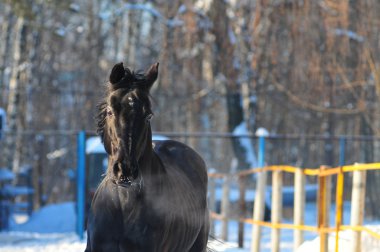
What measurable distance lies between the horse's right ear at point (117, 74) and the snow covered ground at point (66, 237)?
3.01 metres

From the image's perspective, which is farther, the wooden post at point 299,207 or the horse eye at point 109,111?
the wooden post at point 299,207

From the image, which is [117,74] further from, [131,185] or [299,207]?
[299,207]

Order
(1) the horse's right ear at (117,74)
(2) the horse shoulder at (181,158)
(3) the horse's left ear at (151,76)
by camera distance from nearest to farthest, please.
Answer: (1) the horse's right ear at (117,74) < (3) the horse's left ear at (151,76) < (2) the horse shoulder at (181,158)

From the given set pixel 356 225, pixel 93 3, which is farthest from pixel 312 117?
pixel 356 225

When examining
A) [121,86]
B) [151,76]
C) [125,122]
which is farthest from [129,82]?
[125,122]

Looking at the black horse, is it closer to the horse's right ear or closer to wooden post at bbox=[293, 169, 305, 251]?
the horse's right ear

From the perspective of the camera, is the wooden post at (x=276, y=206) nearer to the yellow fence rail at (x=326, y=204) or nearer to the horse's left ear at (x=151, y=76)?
the yellow fence rail at (x=326, y=204)

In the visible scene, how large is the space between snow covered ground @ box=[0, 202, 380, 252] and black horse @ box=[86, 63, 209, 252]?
248 cm

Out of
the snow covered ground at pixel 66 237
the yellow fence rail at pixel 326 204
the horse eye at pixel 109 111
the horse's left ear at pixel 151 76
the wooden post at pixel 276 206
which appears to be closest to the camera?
the horse eye at pixel 109 111

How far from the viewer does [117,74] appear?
161 inches

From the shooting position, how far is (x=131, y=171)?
3668 mm

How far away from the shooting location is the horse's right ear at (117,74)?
4.05m

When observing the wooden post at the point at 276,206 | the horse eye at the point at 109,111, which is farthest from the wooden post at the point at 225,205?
the horse eye at the point at 109,111

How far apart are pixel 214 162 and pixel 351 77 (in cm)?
1184
